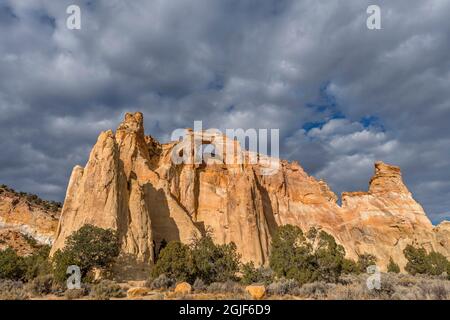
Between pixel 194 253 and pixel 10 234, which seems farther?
pixel 10 234

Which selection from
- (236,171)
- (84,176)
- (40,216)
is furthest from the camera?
(236,171)

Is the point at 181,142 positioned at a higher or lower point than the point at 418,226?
higher

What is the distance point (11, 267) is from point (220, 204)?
30300mm

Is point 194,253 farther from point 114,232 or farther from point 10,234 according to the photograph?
point 10,234

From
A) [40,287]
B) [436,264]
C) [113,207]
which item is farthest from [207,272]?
[436,264]

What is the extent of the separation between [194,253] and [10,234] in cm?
2597

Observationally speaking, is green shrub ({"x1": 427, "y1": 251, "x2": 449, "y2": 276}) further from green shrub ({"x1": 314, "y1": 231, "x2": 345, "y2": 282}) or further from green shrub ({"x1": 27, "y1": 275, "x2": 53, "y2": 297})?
green shrub ({"x1": 27, "y1": 275, "x2": 53, "y2": 297})

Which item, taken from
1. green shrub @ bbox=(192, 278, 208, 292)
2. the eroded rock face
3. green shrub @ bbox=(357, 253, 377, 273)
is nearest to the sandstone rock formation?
the eroded rock face

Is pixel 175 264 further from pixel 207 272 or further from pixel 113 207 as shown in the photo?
pixel 113 207

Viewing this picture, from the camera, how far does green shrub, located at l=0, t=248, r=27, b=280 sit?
21234 millimetres

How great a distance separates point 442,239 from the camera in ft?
176

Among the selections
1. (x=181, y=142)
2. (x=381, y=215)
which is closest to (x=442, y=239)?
(x=381, y=215)

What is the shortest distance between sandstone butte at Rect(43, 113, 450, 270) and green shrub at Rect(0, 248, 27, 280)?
214 inches

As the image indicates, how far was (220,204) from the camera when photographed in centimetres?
4903
